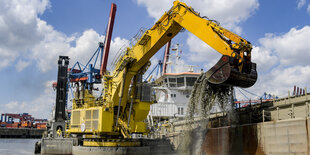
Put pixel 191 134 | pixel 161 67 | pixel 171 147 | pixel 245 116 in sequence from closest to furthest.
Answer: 1. pixel 245 116
2. pixel 191 134
3. pixel 171 147
4. pixel 161 67

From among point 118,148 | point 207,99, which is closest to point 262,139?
point 207,99

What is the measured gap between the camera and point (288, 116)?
586 inches

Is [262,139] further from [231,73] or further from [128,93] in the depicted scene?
[128,93]

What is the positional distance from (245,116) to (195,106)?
361 centimetres

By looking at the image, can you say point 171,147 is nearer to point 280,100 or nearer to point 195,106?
point 195,106

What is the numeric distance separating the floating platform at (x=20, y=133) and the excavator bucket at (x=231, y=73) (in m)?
103

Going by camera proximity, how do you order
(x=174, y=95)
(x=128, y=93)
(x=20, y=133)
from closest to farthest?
(x=128, y=93) → (x=174, y=95) → (x=20, y=133)

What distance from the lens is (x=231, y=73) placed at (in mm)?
12891

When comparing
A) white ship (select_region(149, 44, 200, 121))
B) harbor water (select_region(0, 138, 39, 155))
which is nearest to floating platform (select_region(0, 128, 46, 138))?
harbor water (select_region(0, 138, 39, 155))

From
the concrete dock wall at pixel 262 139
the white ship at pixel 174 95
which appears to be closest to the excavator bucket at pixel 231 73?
the concrete dock wall at pixel 262 139

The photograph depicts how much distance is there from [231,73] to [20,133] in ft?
348

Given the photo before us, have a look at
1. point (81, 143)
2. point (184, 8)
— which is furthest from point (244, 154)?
point (81, 143)

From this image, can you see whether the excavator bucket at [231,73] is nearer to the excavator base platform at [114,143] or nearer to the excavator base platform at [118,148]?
the excavator base platform at [118,148]

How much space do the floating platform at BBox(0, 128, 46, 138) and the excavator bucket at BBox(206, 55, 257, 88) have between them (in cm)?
10331
